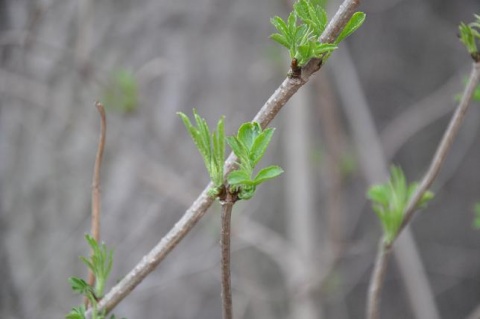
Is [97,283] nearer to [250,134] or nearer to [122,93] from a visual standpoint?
[250,134]

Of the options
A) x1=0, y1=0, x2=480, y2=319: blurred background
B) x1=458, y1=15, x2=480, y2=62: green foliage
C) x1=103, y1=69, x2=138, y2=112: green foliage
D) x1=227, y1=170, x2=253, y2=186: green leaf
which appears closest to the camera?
x1=227, y1=170, x2=253, y2=186: green leaf

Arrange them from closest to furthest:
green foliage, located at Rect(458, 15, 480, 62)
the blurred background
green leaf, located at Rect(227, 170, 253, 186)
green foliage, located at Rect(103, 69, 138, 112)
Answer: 1. green leaf, located at Rect(227, 170, 253, 186)
2. green foliage, located at Rect(458, 15, 480, 62)
3. green foliage, located at Rect(103, 69, 138, 112)
4. the blurred background

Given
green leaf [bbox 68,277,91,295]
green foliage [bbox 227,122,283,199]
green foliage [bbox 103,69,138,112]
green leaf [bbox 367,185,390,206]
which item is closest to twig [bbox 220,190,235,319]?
green foliage [bbox 227,122,283,199]

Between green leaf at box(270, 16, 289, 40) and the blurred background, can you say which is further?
the blurred background

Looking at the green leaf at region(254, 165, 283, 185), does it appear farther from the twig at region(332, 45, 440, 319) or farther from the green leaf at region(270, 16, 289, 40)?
the twig at region(332, 45, 440, 319)

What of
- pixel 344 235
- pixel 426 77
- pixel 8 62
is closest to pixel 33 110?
pixel 8 62

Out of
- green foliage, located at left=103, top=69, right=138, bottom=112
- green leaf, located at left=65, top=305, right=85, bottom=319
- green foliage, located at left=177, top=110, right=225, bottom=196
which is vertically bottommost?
green leaf, located at left=65, top=305, right=85, bottom=319

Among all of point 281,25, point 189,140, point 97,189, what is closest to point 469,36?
point 281,25

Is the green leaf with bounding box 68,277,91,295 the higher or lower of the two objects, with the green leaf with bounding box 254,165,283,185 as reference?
lower
